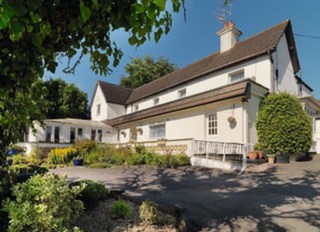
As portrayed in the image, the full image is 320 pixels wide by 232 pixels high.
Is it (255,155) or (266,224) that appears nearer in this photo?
(266,224)

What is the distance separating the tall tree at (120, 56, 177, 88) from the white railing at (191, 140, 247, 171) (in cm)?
2844

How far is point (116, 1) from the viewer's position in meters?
2.56

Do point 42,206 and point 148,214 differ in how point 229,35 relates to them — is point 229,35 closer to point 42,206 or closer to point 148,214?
point 148,214

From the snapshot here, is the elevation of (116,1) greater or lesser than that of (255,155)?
greater

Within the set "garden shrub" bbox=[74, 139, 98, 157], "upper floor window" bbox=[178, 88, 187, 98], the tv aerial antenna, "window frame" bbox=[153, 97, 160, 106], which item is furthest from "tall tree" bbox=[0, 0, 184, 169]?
"window frame" bbox=[153, 97, 160, 106]

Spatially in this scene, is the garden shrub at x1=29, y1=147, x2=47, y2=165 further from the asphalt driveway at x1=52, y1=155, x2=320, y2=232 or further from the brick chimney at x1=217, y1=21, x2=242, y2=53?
the brick chimney at x1=217, y1=21, x2=242, y2=53

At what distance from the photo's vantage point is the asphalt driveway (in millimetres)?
5234

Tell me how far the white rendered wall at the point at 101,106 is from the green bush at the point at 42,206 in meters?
26.1

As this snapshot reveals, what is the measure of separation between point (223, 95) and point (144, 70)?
28655 millimetres

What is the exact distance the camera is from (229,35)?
70.4 feet

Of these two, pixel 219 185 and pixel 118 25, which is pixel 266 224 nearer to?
pixel 219 185

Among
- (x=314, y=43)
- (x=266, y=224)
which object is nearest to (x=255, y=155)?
(x=266, y=224)

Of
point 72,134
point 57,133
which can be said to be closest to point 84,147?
point 72,134

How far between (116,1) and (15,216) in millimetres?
2882
